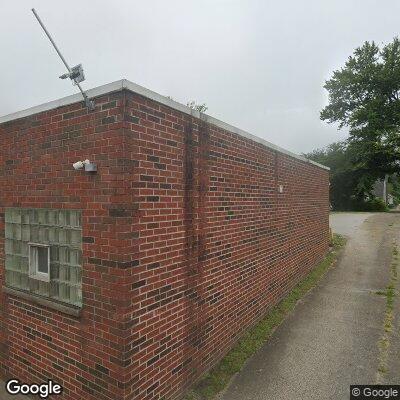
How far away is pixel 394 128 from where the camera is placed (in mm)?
31953

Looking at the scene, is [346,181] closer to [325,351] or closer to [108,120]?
[325,351]

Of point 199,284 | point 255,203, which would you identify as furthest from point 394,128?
point 199,284

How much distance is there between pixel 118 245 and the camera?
3291 millimetres

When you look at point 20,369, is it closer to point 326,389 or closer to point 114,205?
point 114,205

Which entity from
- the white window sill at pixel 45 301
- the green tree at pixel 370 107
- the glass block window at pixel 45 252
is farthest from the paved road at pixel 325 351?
the green tree at pixel 370 107

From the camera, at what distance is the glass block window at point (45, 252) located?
12.2 feet

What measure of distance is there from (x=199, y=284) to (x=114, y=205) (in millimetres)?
1808

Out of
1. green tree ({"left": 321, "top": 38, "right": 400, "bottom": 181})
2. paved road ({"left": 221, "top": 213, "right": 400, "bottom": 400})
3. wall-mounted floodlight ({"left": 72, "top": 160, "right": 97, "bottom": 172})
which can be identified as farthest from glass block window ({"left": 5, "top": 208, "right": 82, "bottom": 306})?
green tree ({"left": 321, "top": 38, "right": 400, "bottom": 181})

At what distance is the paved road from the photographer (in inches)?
168

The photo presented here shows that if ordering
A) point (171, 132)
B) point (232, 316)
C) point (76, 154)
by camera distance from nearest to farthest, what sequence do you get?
point (76, 154) → point (171, 132) → point (232, 316)

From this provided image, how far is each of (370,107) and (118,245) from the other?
35.6m

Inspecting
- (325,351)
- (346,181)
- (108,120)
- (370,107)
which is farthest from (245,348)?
(346,181)

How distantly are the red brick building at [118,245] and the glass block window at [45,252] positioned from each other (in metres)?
0.02

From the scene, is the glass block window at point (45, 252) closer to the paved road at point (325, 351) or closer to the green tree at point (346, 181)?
the paved road at point (325, 351)
